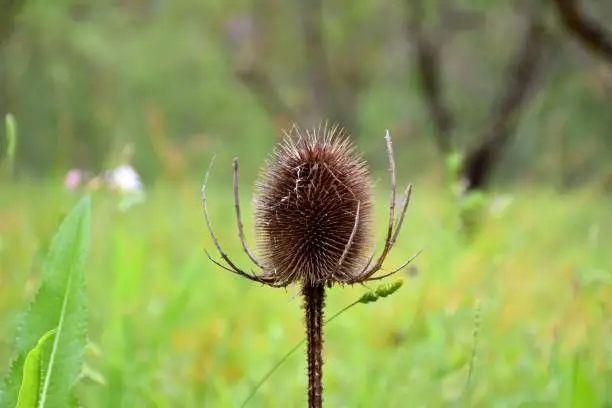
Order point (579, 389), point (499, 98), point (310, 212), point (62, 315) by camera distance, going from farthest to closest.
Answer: point (499, 98) → point (579, 389) → point (62, 315) → point (310, 212)

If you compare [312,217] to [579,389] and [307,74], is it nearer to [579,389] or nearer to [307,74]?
[579,389]

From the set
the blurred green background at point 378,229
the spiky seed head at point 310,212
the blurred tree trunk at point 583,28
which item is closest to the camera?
the spiky seed head at point 310,212

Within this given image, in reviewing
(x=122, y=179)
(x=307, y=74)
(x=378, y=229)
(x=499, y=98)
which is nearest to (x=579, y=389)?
(x=378, y=229)

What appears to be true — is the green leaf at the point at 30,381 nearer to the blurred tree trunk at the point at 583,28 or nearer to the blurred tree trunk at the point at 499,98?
the blurred tree trunk at the point at 583,28

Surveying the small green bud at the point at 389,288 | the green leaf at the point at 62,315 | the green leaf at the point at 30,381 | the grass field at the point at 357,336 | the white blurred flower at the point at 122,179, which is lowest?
the green leaf at the point at 30,381

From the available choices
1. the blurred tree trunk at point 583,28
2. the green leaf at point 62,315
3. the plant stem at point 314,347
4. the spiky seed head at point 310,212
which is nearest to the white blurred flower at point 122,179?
the green leaf at point 62,315

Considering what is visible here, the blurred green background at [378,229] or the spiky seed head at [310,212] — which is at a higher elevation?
the blurred green background at [378,229]

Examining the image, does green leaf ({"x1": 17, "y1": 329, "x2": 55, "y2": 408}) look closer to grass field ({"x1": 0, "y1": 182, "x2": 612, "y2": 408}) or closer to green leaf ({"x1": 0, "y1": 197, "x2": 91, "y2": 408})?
green leaf ({"x1": 0, "y1": 197, "x2": 91, "y2": 408})
